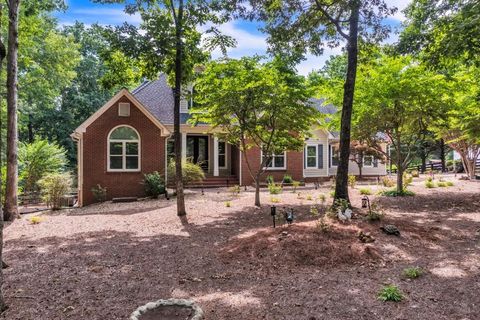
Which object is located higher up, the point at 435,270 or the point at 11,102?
the point at 11,102

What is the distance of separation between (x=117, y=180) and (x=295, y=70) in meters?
9.36

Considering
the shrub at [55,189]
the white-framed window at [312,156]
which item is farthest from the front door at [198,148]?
the shrub at [55,189]

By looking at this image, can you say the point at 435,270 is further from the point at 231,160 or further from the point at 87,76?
the point at 87,76

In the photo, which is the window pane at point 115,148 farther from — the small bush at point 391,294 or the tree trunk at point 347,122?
the small bush at point 391,294

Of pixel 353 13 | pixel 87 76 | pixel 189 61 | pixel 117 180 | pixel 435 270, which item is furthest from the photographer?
pixel 87 76

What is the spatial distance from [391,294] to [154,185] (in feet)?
40.2

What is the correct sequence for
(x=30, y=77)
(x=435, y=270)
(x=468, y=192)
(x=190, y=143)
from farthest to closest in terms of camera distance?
(x=30, y=77) < (x=190, y=143) < (x=468, y=192) < (x=435, y=270)

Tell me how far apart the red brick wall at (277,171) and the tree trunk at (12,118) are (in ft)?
37.3

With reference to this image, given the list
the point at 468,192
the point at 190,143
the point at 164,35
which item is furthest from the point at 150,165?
the point at 468,192

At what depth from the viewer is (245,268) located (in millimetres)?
5551

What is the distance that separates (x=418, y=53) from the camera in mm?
10672

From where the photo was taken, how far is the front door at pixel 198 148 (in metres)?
20.4

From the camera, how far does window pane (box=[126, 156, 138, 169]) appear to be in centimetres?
1552

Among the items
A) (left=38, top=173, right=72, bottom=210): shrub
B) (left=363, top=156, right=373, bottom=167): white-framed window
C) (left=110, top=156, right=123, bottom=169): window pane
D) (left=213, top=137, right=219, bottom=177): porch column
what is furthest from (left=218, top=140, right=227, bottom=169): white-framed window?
(left=363, top=156, right=373, bottom=167): white-framed window
